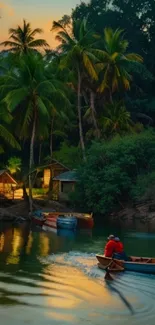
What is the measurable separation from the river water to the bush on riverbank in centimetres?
1452

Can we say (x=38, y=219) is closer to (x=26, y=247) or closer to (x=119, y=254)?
(x=26, y=247)

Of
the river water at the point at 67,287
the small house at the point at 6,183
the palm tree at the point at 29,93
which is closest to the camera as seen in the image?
the river water at the point at 67,287

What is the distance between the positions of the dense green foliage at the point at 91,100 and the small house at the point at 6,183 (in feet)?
10.0

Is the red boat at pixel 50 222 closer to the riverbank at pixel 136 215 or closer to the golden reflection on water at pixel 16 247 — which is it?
the golden reflection on water at pixel 16 247

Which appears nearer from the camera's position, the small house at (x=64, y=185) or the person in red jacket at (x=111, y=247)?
the person in red jacket at (x=111, y=247)

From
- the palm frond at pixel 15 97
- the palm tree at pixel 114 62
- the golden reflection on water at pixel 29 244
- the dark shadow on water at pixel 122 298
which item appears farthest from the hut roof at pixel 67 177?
the dark shadow on water at pixel 122 298

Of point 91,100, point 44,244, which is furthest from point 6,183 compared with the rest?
point 44,244

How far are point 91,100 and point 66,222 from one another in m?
20.8

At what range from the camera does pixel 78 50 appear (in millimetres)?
53812

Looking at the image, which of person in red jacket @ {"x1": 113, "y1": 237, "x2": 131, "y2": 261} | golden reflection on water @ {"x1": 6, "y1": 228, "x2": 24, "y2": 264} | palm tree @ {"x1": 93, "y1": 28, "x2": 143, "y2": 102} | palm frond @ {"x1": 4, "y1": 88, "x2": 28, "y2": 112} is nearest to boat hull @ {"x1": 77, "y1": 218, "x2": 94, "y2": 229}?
golden reflection on water @ {"x1": 6, "y1": 228, "x2": 24, "y2": 264}

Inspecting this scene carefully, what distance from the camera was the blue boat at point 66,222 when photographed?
40.7m

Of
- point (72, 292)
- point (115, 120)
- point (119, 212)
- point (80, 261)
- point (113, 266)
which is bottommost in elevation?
point (72, 292)

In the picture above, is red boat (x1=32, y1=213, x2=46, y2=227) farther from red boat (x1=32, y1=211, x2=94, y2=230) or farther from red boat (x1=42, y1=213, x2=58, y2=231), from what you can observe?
red boat (x1=42, y1=213, x2=58, y2=231)

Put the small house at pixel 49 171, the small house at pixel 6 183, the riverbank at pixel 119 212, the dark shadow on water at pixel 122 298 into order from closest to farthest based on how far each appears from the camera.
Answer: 1. the dark shadow on water at pixel 122 298
2. the riverbank at pixel 119 212
3. the small house at pixel 6 183
4. the small house at pixel 49 171
